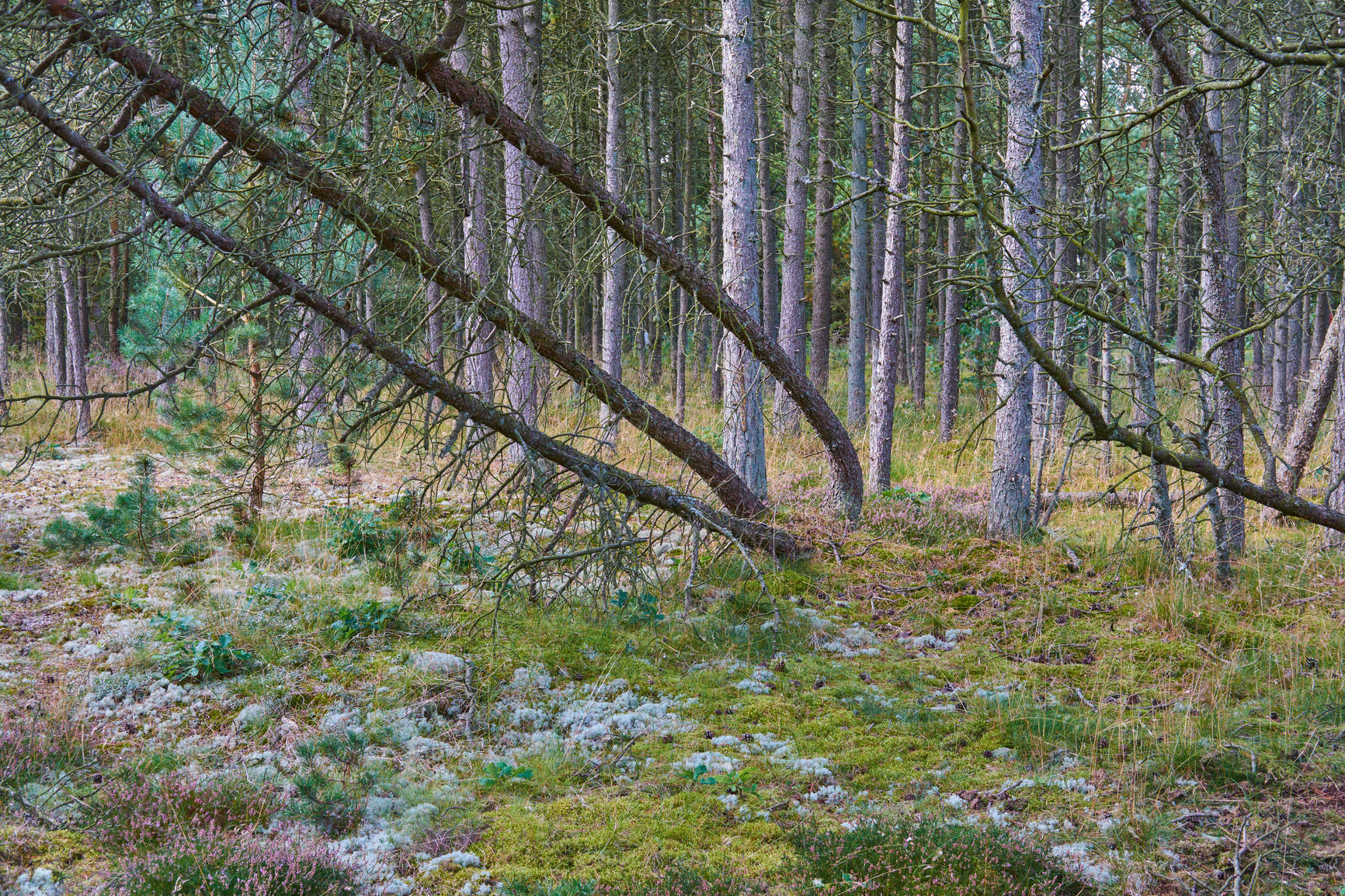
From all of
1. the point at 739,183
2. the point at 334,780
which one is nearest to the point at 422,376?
the point at 334,780

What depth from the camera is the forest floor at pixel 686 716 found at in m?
3.66

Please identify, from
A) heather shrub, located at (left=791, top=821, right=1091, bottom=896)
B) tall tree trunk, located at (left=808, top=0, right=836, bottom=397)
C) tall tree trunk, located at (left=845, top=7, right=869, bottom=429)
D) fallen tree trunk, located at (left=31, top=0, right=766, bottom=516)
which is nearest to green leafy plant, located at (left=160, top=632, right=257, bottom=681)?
fallen tree trunk, located at (left=31, top=0, right=766, bottom=516)

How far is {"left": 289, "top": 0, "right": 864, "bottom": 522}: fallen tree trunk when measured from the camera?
5.11 m

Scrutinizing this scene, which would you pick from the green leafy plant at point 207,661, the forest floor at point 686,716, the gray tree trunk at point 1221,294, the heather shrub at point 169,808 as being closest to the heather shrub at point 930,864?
Answer: the forest floor at point 686,716

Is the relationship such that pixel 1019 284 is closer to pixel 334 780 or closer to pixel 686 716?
pixel 686 716

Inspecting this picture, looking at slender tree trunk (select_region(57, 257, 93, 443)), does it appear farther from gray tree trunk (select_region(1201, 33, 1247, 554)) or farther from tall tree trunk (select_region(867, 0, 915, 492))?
gray tree trunk (select_region(1201, 33, 1247, 554))

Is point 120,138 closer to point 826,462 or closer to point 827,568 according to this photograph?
point 827,568

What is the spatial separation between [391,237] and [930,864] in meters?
4.30

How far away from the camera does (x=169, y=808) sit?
3.81 metres

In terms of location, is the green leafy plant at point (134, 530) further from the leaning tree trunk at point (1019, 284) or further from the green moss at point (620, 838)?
the leaning tree trunk at point (1019, 284)

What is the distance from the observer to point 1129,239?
6395 mm

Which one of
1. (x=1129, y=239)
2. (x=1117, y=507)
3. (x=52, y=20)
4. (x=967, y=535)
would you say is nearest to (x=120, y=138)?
(x=52, y=20)

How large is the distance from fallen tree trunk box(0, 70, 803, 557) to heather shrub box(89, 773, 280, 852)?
2.31 metres

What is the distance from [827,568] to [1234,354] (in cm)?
347
